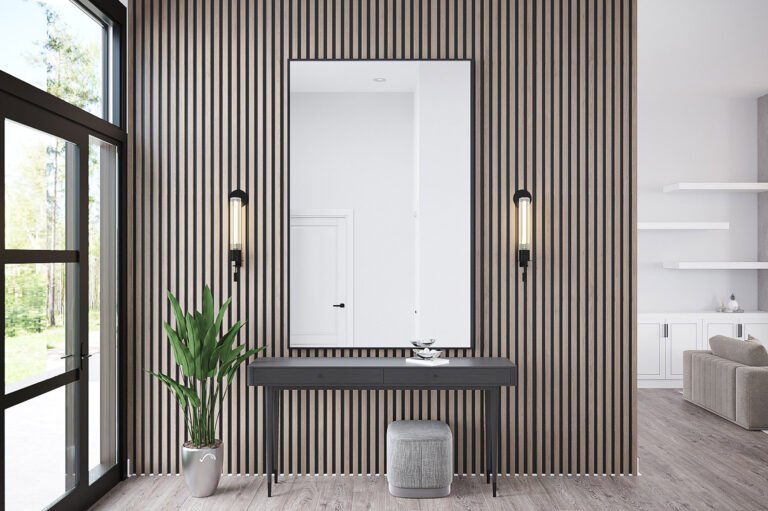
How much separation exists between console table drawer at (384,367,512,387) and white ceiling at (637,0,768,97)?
3.01 meters

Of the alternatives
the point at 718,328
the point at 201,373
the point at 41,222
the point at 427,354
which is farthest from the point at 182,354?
the point at 718,328

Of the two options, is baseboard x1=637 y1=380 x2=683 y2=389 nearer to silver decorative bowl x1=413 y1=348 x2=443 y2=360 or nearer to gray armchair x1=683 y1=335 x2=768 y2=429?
gray armchair x1=683 y1=335 x2=768 y2=429

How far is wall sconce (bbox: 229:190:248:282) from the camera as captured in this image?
362 cm

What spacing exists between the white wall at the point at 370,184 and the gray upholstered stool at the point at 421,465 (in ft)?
2.10

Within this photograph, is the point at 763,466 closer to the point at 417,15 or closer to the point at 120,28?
the point at 417,15

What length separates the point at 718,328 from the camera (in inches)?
250

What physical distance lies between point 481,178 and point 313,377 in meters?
1.66

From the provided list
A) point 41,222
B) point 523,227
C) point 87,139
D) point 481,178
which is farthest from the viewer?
point 481,178

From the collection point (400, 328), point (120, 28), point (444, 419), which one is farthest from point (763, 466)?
point (120, 28)

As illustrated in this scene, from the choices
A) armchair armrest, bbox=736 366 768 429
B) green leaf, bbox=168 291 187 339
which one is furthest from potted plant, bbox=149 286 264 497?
armchair armrest, bbox=736 366 768 429

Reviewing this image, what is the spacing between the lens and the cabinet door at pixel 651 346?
6.29 metres

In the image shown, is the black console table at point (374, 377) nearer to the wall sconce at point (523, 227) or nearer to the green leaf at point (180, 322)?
the green leaf at point (180, 322)

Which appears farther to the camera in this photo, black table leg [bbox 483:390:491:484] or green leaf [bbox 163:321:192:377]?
black table leg [bbox 483:390:491:484]

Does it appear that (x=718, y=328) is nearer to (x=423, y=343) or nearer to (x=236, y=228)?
(x=423, y=343)
